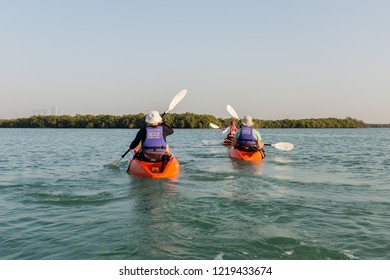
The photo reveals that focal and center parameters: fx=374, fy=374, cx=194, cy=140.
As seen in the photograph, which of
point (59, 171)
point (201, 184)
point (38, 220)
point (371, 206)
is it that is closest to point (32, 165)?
point (59, 171)

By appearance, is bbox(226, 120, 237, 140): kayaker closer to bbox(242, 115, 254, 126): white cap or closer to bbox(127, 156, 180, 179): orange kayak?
bbox(242, 115, 254, 126): white cap

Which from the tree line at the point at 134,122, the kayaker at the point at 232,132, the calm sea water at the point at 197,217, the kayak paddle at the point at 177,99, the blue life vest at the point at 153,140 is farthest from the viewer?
the tree line at the point at 134,122

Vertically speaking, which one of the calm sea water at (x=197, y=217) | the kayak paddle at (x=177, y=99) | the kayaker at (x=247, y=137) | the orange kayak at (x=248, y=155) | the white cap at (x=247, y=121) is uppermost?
the kayak paddle at (x=177, y=99)

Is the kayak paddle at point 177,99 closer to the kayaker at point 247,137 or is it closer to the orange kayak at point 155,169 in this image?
the kayaker at point 247,137

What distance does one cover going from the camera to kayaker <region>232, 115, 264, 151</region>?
15.1 metres

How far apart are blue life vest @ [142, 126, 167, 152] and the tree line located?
73888 mm

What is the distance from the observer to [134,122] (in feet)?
280

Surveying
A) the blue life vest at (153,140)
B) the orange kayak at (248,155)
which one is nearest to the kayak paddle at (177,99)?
the orange kayak at (248,155)

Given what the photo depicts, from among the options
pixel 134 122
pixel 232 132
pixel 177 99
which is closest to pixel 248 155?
pixel 177 99

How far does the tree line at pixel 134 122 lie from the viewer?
8619 centimetres

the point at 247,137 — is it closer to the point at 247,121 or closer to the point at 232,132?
the point at 247,121

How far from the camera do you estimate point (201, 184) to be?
31.8 ft

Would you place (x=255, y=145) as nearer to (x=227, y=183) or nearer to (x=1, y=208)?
(x=227, y=183)

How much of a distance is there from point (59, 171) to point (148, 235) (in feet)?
27.3
